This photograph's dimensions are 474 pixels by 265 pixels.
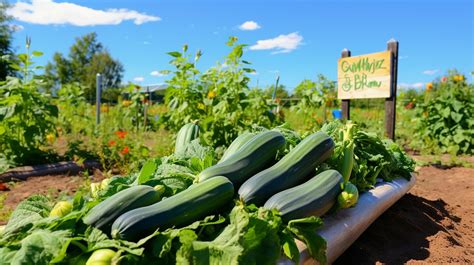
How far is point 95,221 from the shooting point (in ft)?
5.26

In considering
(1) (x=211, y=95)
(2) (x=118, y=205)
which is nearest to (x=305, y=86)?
(1) (x=211, y=95)

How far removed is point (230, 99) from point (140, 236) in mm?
3590

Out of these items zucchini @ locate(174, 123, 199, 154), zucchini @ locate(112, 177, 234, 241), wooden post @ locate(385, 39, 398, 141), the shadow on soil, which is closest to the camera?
zucchini @ locate(112, 177, 234, 241)

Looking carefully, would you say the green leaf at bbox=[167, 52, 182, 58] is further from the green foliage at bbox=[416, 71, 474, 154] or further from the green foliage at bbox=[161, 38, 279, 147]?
the green foliage at bbox=[416, 71, 474, 154]

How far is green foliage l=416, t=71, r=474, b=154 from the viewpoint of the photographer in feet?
23.7

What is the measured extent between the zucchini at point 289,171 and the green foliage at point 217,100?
2502mm

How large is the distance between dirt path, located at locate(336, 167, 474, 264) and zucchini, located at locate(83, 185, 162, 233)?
1.19 meters

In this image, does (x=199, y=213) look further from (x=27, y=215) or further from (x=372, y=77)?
(x=372, y=77)

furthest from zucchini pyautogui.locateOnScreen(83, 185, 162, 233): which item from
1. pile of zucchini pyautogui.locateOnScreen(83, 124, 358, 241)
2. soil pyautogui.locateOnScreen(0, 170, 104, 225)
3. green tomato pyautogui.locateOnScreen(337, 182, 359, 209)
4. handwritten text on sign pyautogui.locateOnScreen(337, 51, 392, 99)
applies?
handwritten text on sign pyautogui.locateOnScreen(337, 51, 392, 99)

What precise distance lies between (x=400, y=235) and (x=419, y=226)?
0.27m

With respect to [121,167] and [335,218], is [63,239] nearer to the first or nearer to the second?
[335,218]

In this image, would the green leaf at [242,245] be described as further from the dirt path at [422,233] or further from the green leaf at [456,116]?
the green leaf at [456,116]

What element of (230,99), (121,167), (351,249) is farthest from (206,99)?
(351,249)

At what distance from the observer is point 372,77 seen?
6.03m
